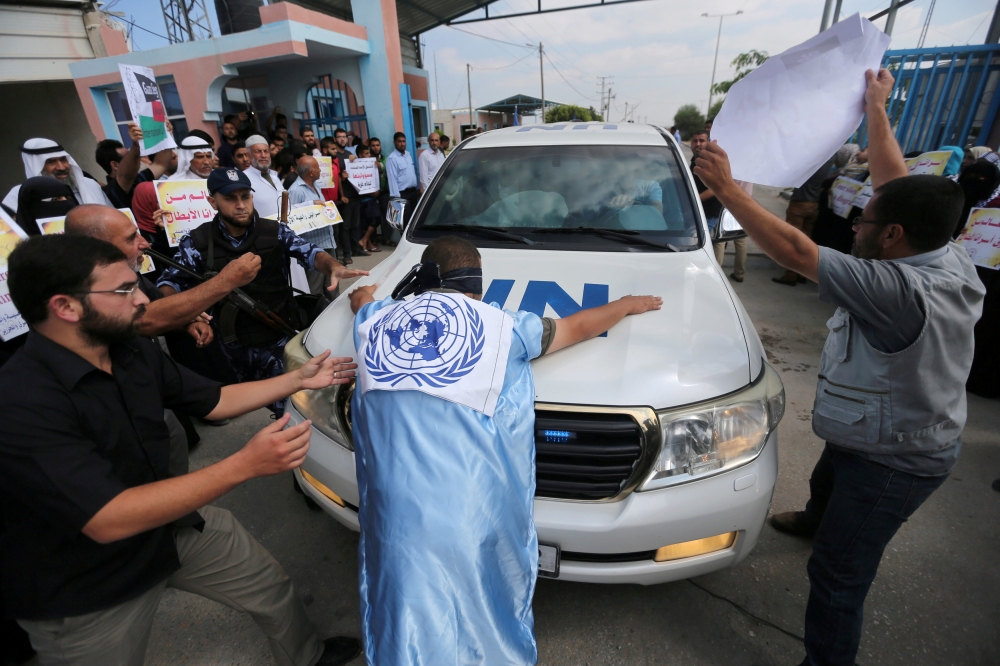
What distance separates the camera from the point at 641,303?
1947mm

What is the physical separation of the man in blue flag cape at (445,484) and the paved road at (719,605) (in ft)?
2.46

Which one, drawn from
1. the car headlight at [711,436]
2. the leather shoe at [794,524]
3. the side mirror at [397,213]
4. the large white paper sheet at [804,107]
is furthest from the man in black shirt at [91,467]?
the leather shoe at [794,524]

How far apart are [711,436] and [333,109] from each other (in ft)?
42.0

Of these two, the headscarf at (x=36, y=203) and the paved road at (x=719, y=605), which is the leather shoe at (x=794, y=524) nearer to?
the paved road at (x=719, y=605)

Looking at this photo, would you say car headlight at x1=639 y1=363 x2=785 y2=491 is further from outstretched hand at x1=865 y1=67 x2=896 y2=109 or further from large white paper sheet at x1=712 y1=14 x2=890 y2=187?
outstretched hand at x1=865 y1=67 x2=896 y2=109

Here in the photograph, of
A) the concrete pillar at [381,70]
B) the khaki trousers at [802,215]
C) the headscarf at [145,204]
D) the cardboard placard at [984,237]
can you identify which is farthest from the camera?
the concrete pillar at [381,70]

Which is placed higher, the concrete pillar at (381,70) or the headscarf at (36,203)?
the concrete pillar at (381,70)

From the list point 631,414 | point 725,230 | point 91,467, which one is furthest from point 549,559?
point 725,230

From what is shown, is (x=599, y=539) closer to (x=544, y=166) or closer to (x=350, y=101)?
(x=544, y=166)

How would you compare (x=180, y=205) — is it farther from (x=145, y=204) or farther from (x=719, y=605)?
(x=719, y=605)

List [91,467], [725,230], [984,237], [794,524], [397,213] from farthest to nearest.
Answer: [984,237] < [397,213] < [725,230] < [794,524] < [91,467]

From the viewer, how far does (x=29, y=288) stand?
42.8 inches

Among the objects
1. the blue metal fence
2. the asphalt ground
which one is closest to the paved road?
the asphalt ground

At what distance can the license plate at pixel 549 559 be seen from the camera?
163 cm
